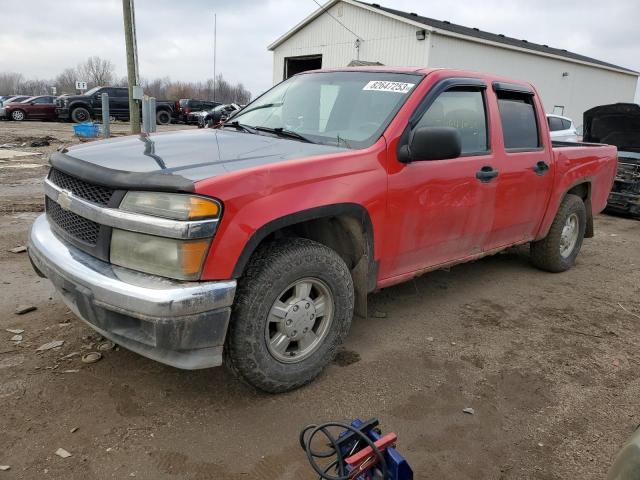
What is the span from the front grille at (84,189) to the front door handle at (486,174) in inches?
101

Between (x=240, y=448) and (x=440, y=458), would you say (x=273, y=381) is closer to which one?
(x=240, y=448)

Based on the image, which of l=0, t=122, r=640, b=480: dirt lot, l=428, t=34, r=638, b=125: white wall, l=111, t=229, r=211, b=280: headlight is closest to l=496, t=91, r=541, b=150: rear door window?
l=0, t=122, r=640, b=480: dirt lot

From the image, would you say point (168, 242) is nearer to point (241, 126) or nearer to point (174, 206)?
point (174, 206)

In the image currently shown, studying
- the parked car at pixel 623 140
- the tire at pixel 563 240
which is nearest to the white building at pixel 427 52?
the parked car at pixel 623 140

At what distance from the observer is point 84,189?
2633 millimetres

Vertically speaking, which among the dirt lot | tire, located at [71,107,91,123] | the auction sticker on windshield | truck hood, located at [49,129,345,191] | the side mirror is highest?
the auction sticker on windshield

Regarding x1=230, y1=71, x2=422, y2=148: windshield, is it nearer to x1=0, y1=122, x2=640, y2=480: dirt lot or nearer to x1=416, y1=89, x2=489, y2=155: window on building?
x1=416, y1=89, x2=489, y2=155: window on building

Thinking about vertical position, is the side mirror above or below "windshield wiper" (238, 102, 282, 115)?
below

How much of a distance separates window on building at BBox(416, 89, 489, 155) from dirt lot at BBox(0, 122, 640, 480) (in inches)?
54.2

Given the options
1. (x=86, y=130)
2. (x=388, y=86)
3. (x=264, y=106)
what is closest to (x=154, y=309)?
(x=388, y=86)

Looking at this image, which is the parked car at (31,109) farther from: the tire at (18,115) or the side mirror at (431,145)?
the side mirror at (431,145)

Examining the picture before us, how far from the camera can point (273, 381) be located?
2699 mm

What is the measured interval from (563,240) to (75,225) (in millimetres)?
4713

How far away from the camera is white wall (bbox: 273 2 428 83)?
752 inches
